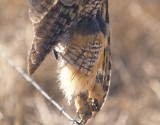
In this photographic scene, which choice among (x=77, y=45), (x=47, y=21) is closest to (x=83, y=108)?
(x=77, y=45)

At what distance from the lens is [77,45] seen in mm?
1741

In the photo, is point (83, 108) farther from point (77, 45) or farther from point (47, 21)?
point (47, 21)

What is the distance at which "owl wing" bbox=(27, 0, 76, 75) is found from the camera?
1.59 m

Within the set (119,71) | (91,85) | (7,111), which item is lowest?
(119,71)

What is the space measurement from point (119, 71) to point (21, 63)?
3.65 ft

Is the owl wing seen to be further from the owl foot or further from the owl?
the owl foot

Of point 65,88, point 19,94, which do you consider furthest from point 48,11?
point 19,94

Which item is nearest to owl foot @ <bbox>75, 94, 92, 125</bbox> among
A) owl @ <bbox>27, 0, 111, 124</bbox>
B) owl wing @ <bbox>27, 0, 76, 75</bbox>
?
owl @ <bbox>27, 0, 111, 124</bbox>

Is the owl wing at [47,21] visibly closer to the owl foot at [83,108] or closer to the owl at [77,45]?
the owl at [77,45]

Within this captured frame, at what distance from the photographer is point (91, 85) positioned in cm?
186

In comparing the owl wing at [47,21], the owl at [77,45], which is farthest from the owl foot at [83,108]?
the owl wing at [47,21]

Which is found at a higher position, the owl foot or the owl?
the owl

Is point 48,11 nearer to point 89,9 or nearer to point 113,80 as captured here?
point 89,9

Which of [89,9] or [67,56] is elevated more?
[89,9]
